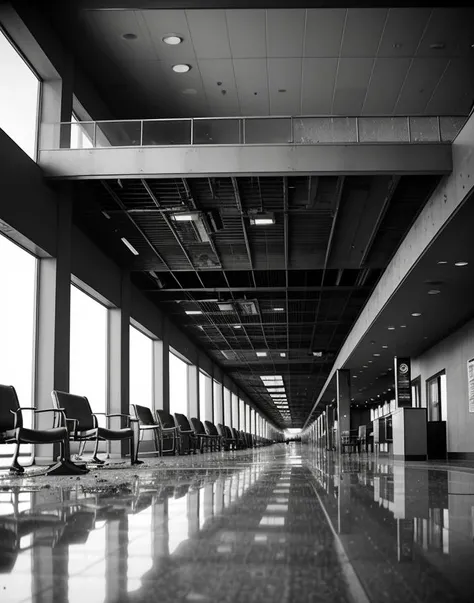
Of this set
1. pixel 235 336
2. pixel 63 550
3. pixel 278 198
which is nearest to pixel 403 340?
pixel 235 336

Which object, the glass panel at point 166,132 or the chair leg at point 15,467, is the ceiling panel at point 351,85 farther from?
the chair leg at point 15,467

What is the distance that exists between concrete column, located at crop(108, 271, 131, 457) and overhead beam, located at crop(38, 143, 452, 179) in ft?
16.7

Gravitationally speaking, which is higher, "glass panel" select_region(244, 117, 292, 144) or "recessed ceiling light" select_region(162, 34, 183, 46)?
"recessed ceiling light" select_region(162, 34, 183, 46)

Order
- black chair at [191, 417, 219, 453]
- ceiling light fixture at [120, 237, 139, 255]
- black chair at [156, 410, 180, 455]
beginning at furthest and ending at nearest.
→ black chair at [191, 417, 219, 453] < black chair at [156, 410, 180, 455] < ceiling light fixture at [120, 237, 139, 255]

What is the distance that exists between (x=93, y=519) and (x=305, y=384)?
39.5m

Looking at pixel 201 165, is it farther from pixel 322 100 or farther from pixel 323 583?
pixel 323 583

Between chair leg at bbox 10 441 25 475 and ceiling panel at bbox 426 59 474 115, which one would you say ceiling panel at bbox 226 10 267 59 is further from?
chair leg at bbox 10 441 25 475

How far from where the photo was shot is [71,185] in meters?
10.6

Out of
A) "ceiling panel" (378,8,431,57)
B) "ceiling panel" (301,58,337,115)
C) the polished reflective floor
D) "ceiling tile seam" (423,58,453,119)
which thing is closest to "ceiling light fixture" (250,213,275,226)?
"ceiling panel" (301,58,337,115)

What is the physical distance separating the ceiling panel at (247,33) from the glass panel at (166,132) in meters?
1.72

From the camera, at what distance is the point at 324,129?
10281mm

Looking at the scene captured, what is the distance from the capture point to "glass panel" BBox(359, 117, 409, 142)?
395 inches

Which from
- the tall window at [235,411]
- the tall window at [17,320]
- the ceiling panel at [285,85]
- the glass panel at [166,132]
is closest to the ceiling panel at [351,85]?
the ceiling panel at [285,85]

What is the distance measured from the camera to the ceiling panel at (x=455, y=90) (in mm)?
11828
